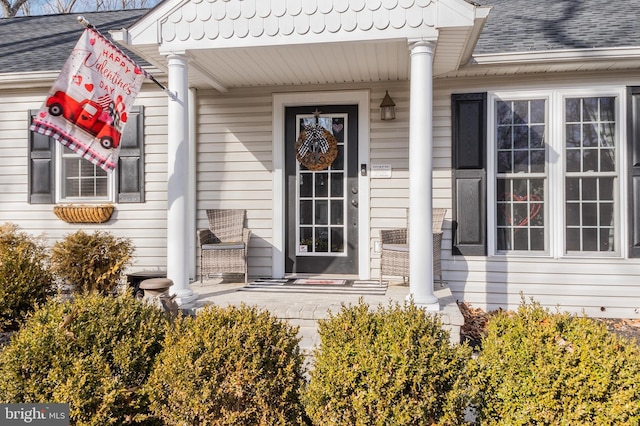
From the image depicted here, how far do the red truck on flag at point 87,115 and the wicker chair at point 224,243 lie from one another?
1572mm

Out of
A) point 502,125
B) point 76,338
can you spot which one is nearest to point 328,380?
point 76,338

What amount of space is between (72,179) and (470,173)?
4.84 metres

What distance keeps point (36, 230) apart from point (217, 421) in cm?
487

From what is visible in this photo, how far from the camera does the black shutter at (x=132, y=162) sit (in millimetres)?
5414

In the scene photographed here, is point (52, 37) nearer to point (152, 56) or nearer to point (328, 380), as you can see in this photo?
point (152, 56)

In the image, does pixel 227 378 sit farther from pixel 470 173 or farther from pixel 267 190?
pixel 470 173

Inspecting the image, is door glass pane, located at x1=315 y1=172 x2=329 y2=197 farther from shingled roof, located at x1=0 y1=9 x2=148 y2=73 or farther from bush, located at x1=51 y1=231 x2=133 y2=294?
shingled roof, located at x1=0 y1=9 x2=148 y2=73

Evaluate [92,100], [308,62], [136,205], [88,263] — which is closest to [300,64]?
[308,62]

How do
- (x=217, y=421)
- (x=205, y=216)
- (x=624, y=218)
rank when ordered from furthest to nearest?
(x=205, y=216)
(x=624, y=218)
(x=217, y=421)

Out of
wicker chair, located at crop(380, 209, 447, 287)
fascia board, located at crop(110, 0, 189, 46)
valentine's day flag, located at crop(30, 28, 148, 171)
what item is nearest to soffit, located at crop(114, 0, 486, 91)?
fascia board, located at crop(110, 0, 189, 46)

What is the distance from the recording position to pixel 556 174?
474 centimetres

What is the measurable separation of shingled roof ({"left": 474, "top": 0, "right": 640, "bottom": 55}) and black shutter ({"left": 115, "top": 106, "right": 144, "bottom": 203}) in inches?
158

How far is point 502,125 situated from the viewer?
4871 mm

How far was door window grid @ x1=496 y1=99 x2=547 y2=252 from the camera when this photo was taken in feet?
15.8
